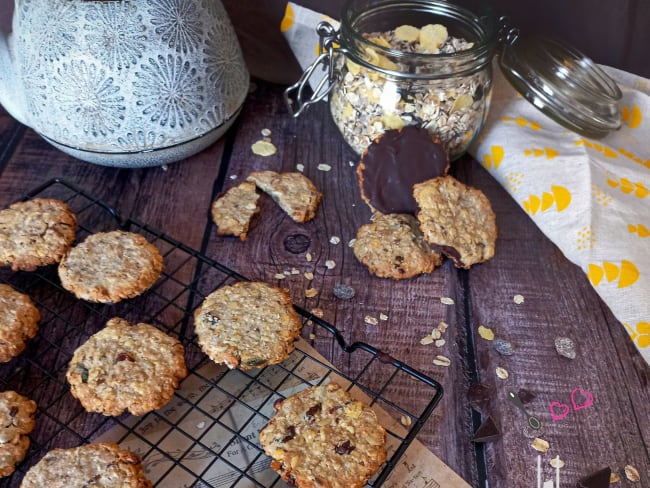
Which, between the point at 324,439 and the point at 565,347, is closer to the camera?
the point at 324,439

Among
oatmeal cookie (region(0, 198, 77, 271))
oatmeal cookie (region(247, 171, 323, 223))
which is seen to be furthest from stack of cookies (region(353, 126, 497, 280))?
oatmeal cookie (region(0, 198, 77, 271))

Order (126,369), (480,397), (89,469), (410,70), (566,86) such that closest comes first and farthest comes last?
1. (89,469)
2. (126,369)
3. (480,397)
4. (410,70)
5. (566,86)

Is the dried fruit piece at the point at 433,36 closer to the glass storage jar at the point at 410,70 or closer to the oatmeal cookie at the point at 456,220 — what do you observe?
the glass storage jar at the point at 410,70

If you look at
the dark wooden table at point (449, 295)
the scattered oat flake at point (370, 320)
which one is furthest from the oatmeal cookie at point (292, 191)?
the scattered oat flake at point (370, 320)

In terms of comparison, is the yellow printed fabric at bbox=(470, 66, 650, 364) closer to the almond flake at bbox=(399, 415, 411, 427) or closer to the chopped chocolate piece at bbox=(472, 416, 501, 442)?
the chopped chocolate piece at bbox=(472, 416, 501, 442)

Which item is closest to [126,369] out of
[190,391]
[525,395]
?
[190,391]

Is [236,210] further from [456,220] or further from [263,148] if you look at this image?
[456,220]
